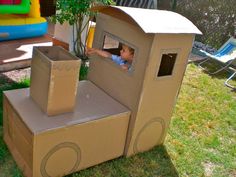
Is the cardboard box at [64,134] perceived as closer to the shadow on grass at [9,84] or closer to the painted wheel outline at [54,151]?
the painted wheel outline at [54,151]

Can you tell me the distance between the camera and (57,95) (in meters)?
2.21

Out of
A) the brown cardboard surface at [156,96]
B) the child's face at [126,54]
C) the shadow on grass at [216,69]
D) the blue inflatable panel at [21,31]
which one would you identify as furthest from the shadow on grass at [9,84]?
the shadow on grass at [216,69]

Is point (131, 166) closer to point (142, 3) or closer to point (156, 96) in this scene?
point (156, 96)

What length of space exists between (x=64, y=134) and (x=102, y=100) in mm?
535

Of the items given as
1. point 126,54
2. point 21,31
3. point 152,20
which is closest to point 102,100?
point 126,54

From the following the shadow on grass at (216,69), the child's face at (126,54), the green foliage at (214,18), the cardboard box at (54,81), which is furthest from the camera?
the green foliage at (214,18)

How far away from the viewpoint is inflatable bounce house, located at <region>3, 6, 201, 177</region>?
7.13 feet

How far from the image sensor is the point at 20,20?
188 inches

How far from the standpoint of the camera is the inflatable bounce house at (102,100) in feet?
7.13

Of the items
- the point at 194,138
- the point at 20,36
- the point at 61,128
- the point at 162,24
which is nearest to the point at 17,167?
the point at 61,128

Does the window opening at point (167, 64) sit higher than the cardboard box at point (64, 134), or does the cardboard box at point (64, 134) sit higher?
the window opening at point (167, 64)

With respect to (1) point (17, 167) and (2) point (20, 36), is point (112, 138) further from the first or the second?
(2) point (20, 36)

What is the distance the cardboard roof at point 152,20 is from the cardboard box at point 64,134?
0.70m

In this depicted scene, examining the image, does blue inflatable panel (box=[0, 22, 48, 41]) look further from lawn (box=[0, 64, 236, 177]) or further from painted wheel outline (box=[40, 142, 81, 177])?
painted wheel outline (box=[40, 142, 81, 177])
